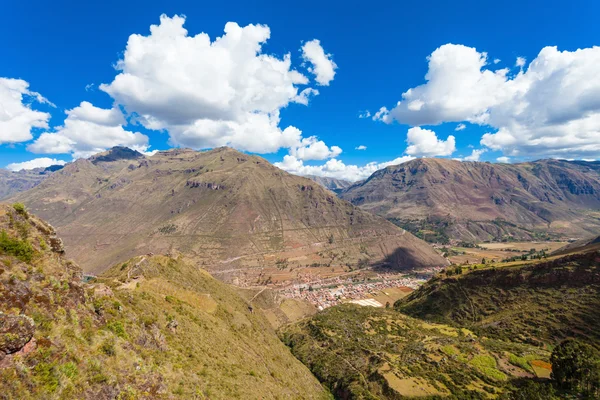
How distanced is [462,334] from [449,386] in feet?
115

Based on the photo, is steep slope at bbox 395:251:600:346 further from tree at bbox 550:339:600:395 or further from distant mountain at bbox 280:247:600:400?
tree at bbox 550:339:600:395

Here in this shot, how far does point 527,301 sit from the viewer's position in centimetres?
9481

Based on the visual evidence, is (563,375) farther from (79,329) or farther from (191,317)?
(79,329)

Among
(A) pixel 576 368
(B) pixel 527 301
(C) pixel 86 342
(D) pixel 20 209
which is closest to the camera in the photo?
(C) pixel 86 342

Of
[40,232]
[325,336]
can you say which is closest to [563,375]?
[325,336]

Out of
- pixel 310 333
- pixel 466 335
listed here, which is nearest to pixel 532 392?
pixel 466 335

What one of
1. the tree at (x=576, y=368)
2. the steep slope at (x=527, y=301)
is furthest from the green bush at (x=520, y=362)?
the steep slope at (x=527, y=301)

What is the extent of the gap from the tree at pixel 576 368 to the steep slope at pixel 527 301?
85.6 feet

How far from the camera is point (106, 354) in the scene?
22734 millimetres

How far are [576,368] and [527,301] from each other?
4875 cm

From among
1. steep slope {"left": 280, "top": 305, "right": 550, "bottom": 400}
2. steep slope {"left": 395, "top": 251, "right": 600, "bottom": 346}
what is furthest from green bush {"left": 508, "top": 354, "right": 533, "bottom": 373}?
steep slope {"left": 395, "top": 251, "right": 600, "bottom": 346}

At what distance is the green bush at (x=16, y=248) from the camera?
22016 millimetres

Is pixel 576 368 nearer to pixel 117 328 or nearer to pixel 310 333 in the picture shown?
pixel 310 333

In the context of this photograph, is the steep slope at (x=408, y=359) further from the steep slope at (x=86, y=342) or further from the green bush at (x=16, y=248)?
the green bush at (x=16, y=248)
